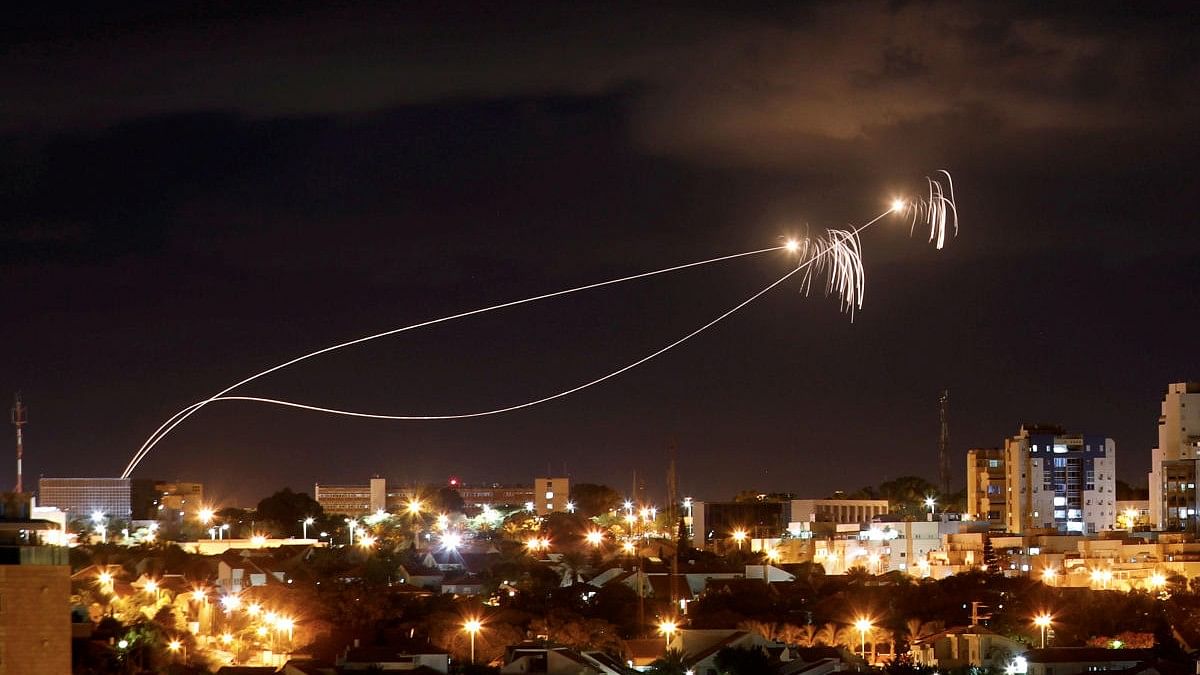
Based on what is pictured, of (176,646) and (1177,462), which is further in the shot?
(1177,462)

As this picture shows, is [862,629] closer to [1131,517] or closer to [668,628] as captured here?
[668,628]

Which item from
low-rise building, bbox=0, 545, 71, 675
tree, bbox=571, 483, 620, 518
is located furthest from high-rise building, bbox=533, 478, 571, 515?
low-rise building, bbox=0, 545, 71, 675

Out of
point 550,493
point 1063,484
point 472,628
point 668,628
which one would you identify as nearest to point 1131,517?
point 1063,484

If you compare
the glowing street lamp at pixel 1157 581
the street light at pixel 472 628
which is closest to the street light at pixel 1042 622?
the glowing street lamp at pixel 1157 581

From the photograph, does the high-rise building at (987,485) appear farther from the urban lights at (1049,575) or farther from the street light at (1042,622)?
the street light at (1042,622)

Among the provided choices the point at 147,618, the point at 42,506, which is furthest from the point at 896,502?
the point at 147,618
